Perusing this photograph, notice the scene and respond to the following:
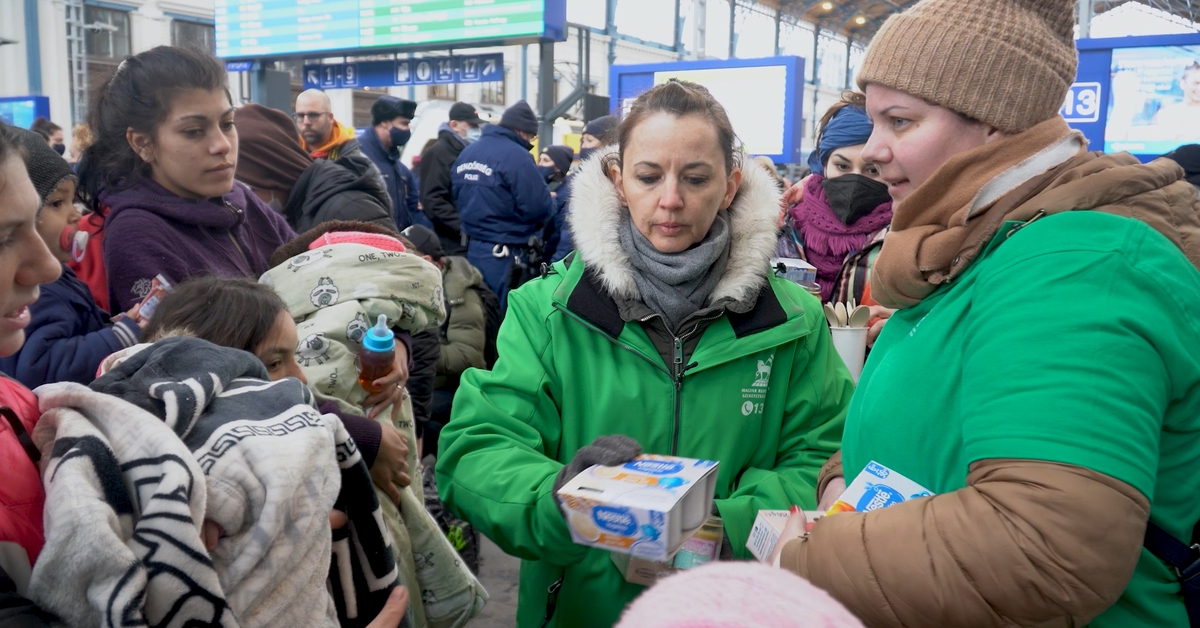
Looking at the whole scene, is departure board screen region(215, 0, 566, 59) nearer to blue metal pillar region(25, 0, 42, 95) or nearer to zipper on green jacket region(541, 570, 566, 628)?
blue metal pillar region(25, 0, 42, 95)

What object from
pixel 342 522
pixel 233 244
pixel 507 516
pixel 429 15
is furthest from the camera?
pixel 429 15

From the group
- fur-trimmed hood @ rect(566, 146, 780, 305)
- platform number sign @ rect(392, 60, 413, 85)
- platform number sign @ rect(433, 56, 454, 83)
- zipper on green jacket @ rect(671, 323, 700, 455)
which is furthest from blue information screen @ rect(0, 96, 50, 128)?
zipper on green jacket @ rect(671, 323, 700, 455)

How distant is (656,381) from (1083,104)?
542 cm

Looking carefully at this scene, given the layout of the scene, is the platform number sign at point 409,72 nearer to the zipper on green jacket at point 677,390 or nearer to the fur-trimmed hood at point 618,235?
the fur-trimmed hood at point 618,235

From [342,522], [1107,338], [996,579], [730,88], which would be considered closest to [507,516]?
[342,522]

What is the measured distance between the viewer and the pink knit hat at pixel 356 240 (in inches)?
94.7

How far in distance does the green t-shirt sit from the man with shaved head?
447 cm

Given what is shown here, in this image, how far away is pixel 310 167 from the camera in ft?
13.3

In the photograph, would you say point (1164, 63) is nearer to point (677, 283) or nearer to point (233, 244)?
point (677, 283)

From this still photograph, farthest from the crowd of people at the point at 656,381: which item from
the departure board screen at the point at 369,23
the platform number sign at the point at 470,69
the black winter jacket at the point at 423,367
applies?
the platform number sign at the point at 470,69

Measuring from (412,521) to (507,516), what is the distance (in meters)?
0.46

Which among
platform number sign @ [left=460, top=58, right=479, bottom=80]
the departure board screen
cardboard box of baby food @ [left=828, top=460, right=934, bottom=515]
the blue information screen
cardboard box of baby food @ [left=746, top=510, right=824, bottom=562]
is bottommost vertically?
cardboard box of baby food @ [left=746, top=510, right=824, bottom=562]

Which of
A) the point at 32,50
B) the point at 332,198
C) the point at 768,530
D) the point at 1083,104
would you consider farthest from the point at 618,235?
the point at 32,50

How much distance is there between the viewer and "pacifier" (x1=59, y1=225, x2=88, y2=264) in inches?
91.2
